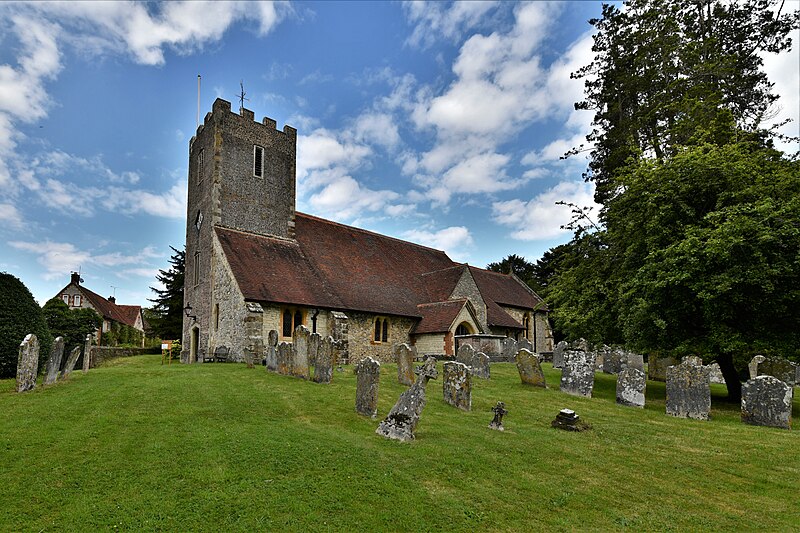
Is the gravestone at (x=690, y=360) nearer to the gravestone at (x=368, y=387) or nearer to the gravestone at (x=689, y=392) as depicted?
the gravestone at (x=689, y=392)

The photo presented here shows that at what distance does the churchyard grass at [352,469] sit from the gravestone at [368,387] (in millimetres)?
338

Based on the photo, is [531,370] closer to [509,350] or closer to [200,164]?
Result: [509,350]

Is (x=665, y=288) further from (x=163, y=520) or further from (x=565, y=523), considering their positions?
(x=163, y=520)

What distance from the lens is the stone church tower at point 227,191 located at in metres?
25.9

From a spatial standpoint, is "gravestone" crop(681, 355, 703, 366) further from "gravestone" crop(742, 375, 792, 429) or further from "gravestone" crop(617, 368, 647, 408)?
"gravestone" crop(742, 375, 792, 429)

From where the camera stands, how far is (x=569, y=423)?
1038cm

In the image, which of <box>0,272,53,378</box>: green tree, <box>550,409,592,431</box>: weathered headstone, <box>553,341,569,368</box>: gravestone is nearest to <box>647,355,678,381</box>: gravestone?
<box>553,341,569,368</box>: gravestone

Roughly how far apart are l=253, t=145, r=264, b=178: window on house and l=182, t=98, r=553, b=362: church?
0.18ft

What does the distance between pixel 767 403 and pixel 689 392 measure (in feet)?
5.07

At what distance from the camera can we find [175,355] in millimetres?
30172

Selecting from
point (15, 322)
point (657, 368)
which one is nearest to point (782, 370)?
point (657, 368)

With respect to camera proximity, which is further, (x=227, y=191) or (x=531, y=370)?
(x=227, y=191)

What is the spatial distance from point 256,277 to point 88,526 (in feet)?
61.7

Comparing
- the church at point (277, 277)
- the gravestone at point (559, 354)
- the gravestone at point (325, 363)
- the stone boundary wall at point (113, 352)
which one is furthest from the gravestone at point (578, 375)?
the stone boundary wall at point (113, 352)
